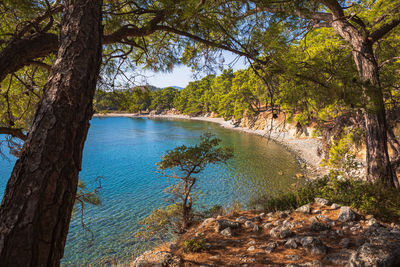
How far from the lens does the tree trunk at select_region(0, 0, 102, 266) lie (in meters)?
0.89

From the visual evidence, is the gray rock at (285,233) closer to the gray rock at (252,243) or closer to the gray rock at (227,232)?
the gray rock at (252,243)

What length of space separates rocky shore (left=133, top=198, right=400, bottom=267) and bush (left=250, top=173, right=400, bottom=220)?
347mm

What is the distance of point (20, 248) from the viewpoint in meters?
0.85

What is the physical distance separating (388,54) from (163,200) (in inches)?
443

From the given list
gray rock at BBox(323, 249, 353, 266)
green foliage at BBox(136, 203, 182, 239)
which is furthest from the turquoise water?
gray rock at BBox(323, 249, 353, 266)

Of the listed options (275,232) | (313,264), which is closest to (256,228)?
(275,232)

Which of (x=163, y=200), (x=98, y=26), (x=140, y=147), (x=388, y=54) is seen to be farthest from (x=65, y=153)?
(x=140, y=147)

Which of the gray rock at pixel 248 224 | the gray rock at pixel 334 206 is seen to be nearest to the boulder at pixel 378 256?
the gray rock at pixel 334 206

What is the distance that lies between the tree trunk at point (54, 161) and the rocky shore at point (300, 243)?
2520mm

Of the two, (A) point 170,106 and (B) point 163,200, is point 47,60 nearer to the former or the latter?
(B) point 163,200

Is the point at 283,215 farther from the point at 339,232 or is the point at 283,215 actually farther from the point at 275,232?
the point at 339,232

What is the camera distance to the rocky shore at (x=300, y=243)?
7.34 feet

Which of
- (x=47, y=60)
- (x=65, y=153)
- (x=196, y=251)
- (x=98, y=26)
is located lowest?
(x=196, y=251)

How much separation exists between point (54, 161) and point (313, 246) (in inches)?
129
